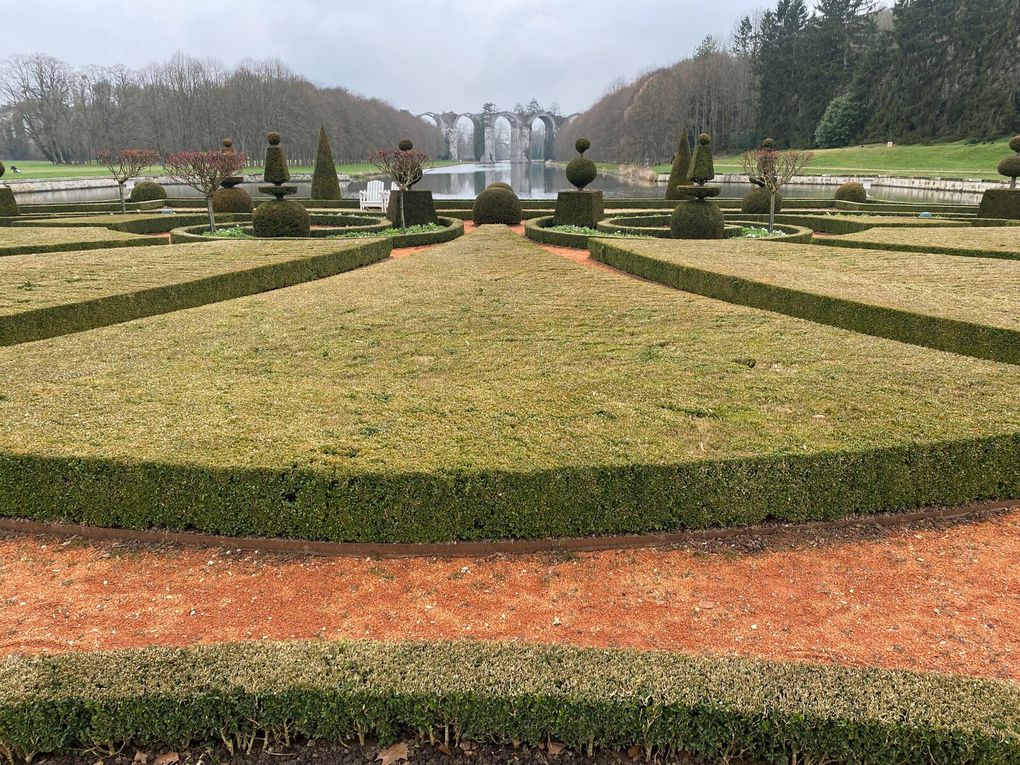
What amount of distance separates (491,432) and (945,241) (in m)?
14.5

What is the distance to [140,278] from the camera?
9.73 metres

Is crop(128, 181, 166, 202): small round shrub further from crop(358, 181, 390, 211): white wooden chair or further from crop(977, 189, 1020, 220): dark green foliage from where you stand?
crop(977, 189, 1020, 220): dark green foliage

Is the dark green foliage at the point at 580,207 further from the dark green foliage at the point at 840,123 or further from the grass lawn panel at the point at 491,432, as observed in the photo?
the dark green foliage at the point at 840,123

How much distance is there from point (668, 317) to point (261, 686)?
6662mm

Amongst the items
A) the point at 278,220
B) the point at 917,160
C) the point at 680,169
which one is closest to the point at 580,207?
the point at 278,220

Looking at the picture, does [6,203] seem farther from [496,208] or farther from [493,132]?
[493,132]

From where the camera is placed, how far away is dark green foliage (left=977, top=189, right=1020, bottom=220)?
19672 millimetres

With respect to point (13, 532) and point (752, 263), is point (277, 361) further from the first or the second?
point (752, 263)

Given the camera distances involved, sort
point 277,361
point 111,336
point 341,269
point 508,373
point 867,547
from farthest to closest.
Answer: point 341,269, point 111,336, point 277,361, point 508,373, point 867,547

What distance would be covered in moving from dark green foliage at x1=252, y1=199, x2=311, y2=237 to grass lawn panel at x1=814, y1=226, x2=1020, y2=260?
13.3 meters

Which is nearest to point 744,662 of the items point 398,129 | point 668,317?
point 668,317

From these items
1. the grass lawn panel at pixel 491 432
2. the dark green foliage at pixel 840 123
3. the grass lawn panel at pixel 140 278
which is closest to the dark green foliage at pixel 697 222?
the grass lawn panel at pixel 140 278

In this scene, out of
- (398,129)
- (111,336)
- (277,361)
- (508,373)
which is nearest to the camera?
(508,373)

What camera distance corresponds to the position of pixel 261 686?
2.51 metres
